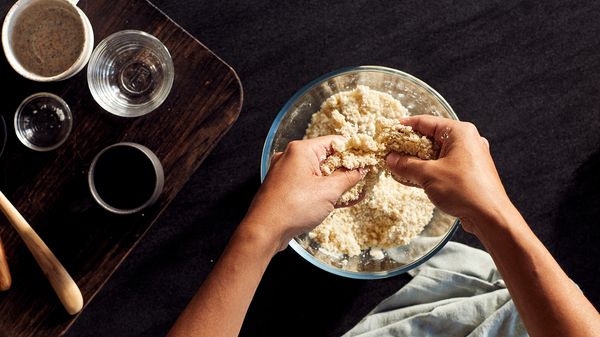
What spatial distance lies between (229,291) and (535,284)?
0.42m

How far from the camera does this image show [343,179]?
34.6 inches

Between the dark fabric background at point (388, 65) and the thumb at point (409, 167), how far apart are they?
1.49 feet

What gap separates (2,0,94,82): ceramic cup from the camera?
40.1 inches

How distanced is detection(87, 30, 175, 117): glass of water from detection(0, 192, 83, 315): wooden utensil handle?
0.27 m

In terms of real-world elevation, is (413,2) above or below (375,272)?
above

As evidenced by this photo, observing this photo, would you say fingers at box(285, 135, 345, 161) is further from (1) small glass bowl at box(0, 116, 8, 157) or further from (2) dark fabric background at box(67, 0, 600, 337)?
(1) small glass bowl at box(0, 116, 8, 157)

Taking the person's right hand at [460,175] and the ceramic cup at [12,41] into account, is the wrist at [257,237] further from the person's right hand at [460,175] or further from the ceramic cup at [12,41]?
the ceramic cup at [12,41]

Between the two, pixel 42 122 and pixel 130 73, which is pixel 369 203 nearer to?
pixel 130 73

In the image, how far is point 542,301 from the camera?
2.41 feet

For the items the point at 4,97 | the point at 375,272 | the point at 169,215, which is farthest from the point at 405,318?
the point at 4,97

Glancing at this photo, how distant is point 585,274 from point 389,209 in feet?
1.91

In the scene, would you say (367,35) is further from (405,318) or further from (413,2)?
(405,318)

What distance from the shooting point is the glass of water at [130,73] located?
1.05 m

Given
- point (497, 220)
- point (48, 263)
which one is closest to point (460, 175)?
point (497, 220)
